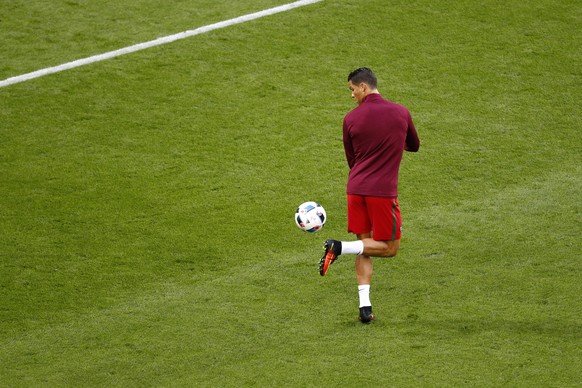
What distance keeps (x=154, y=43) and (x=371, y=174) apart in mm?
6238

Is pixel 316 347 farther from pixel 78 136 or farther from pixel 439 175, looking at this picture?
pixel 78 136

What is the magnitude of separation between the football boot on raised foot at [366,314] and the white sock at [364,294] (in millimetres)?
31

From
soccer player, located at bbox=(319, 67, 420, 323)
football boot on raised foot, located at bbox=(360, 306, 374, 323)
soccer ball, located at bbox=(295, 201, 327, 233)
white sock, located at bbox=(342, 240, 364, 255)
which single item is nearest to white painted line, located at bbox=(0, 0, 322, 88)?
soccer ball, located at bbox=(295, 201, 327, 233)

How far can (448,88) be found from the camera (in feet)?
39.1

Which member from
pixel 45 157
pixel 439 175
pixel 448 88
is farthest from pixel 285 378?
pixel 448 88

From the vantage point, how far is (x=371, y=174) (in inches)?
301

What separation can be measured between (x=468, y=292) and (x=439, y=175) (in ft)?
8.07

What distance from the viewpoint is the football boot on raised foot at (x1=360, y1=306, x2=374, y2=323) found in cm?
769

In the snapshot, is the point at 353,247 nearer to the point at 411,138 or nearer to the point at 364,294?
the point at 364,294

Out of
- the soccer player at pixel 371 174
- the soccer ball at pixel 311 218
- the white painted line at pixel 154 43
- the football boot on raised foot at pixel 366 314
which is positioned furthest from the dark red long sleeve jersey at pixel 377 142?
the white painted line at pixel 154 43

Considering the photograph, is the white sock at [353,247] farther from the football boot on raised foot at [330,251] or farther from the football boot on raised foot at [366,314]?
the football boot on raised foot at [366,314]

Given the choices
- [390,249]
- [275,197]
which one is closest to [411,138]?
[390,249]

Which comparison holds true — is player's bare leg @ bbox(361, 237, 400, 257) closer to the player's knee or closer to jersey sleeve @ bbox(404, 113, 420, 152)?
the player's knee

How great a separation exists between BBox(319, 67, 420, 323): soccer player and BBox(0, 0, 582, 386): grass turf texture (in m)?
0.57
